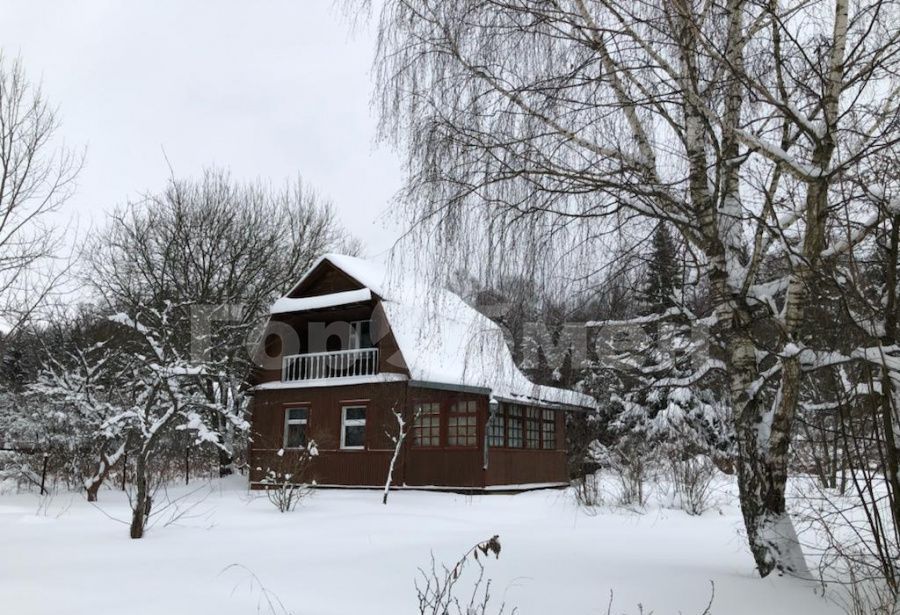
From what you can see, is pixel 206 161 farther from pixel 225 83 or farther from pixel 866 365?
pixel 866 365

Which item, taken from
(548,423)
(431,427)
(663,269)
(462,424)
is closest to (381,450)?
(431,427)

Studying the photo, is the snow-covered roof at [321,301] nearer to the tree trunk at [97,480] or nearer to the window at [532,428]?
the window at [532,428]

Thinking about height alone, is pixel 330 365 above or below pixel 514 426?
above

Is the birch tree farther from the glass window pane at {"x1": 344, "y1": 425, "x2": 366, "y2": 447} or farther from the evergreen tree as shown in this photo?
the glass window pane at {"x1": 344, "y1": 425, "x2": 366, "y2": 447}

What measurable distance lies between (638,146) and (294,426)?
1588 cm

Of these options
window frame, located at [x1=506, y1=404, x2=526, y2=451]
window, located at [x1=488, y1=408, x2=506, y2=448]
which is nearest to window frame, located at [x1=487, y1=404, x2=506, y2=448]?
window, located at [x1=488, y1=408, x2=506, y2=448]

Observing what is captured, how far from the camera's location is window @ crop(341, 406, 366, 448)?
58.9 feet

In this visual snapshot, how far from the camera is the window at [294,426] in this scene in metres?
19.1

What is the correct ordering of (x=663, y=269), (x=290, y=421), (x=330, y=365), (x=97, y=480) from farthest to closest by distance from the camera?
(x=290, y=421) → (x=330, y=365) → (x=97, y=480) → (x=663, y=269)

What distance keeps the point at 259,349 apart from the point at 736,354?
54.3ft

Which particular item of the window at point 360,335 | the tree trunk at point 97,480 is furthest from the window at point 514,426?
the tree trunk at point 97,480

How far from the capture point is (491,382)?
6.75 metres

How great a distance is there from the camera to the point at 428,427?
57.2ft

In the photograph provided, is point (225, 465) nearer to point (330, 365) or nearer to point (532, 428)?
point (330, 365)
